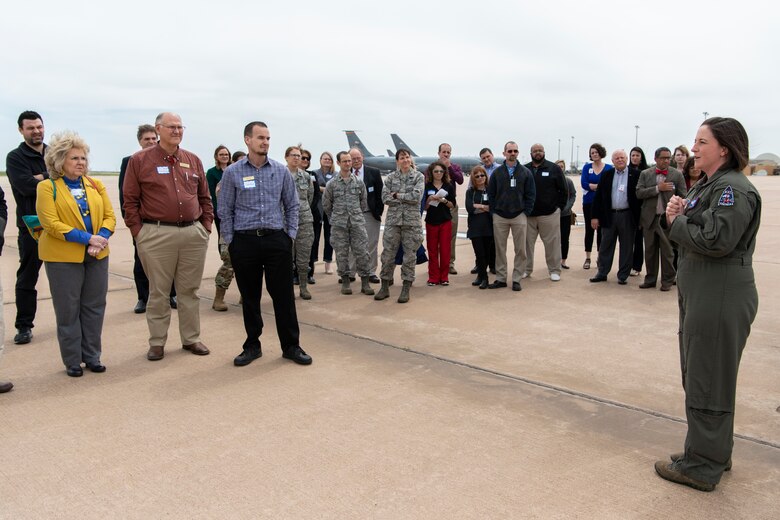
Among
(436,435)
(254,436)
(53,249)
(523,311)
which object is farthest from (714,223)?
(53,249)

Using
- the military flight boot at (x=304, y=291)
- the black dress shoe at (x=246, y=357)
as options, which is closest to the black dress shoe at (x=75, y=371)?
the black dress shoe at (x=246, y=357)

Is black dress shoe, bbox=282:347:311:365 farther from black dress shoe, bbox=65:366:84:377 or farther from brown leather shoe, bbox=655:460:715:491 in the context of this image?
brown leather shoe, bbox=655:460:715:491

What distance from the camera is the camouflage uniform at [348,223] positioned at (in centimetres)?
802

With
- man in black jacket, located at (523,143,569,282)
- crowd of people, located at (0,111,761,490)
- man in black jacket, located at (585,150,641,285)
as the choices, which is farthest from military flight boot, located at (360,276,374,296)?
man in black jacket, located at (585,150,641,285)

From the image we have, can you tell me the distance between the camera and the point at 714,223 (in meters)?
2.96

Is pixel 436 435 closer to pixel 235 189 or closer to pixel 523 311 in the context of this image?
pixel 235 189

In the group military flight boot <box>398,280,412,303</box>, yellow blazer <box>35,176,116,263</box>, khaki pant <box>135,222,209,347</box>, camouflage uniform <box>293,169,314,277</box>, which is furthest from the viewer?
camouflage uniform <box>293,169,314,277</box>

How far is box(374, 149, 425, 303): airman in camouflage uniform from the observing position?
7.53 m

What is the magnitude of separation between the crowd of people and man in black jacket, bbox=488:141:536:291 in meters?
0.02

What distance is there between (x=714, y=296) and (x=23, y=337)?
18.2 ft

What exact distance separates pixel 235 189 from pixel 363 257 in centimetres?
304

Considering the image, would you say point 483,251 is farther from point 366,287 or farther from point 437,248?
point 366,287

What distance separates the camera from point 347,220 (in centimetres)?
805

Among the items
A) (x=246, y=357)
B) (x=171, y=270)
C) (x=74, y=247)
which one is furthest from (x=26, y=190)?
(x=246, y=357)
